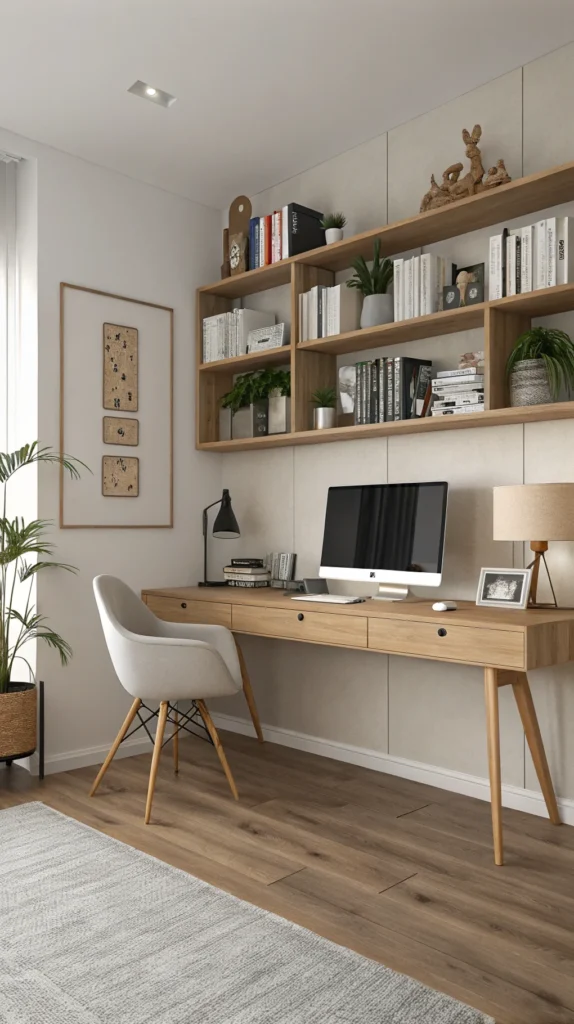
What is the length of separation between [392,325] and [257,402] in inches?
39.1

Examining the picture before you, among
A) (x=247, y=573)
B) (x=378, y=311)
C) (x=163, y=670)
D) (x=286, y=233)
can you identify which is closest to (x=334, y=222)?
(x=286, y=233)

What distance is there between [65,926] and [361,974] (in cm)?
81

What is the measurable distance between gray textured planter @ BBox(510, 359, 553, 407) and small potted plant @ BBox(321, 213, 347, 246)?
46.2 inches

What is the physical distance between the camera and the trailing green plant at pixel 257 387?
3834 mm

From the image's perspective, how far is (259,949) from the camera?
1.98 m

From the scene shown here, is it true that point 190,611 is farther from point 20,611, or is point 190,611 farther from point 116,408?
point 116,408

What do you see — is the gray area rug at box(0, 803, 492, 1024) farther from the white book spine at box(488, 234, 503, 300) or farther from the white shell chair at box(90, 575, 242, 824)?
the white book spine at box(488, 234, 503, 300)

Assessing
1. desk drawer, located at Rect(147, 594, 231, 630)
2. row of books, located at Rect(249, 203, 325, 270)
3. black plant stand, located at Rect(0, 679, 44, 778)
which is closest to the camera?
black plant stand, located at Rect(0, 679, 44, 778)

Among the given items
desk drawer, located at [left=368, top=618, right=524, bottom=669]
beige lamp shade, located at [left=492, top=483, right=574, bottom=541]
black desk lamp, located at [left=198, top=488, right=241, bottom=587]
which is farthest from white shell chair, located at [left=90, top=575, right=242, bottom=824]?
beige lamp shade, located at [left=492, top=483, right=574, bottom=541]

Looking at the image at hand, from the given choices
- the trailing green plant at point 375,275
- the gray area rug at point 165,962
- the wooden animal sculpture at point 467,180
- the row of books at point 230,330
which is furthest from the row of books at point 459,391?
the gray area rug at point 165,962

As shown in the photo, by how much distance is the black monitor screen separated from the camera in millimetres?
3094

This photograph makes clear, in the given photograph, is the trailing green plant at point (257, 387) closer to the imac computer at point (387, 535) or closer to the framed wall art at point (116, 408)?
the framed wall art at point (116, 408)

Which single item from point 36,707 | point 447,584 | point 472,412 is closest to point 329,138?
point 472,412

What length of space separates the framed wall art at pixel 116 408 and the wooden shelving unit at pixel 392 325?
25 centimetres
